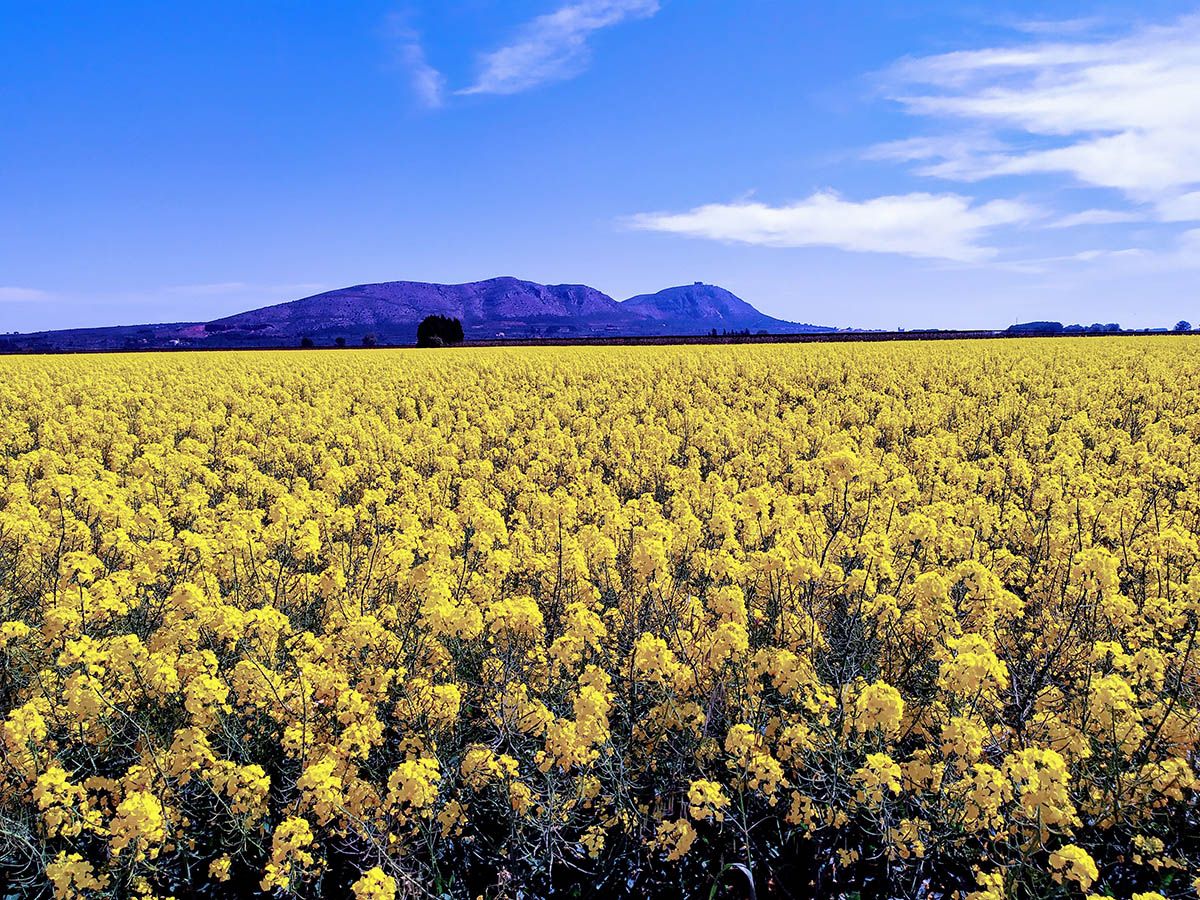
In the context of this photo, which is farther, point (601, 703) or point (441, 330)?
point (441, 330)

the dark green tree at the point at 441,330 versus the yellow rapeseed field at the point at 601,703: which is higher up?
the dark green tree at the point at 441,330

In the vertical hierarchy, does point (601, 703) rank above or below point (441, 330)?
below

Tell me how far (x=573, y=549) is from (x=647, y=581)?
36.0 inches

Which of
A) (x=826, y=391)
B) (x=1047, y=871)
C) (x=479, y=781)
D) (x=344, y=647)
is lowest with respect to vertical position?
(x=1047, y=871)

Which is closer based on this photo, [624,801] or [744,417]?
[624,801]

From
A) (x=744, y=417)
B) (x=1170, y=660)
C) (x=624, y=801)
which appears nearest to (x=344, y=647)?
(x=624, y=801)

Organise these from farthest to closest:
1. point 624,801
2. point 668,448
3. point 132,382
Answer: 1. point 132,382
2. point 668,448
3. point 624,801

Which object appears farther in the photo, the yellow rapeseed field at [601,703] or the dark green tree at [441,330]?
the dark green tree at [441,330]

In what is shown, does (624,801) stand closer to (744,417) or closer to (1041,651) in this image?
(1041,651)

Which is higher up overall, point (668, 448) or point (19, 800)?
point (668, 448)

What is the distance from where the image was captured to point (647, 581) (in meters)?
5.57

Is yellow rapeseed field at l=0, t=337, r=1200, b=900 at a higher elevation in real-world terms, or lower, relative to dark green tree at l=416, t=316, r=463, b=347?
lower

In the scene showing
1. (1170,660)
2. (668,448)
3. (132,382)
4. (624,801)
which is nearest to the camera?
(624,801)

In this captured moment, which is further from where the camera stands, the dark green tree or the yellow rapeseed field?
the dark green tree
